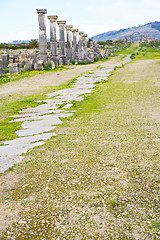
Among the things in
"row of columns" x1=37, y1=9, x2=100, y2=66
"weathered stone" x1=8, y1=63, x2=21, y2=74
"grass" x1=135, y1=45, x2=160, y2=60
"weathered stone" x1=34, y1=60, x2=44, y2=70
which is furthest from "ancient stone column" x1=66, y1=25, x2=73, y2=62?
"weathered stone" x1=8, y1=63, x2=21, y2=74

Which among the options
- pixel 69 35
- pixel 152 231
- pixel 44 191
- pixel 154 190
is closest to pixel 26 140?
pixel 44 191

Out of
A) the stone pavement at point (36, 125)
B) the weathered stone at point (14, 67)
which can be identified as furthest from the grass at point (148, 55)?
the stone pavement at point (36, 125)

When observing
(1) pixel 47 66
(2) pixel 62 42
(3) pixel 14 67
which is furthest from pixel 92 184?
(2) pixel 62 42

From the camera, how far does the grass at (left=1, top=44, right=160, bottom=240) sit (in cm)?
289

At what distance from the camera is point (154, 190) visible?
3572mm

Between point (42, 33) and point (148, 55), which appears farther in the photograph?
point (148, 55)

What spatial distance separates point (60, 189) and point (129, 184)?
3.23 feet

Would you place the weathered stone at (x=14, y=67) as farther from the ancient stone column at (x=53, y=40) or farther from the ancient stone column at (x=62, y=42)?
the ancient stone column at (x=62, y=42)

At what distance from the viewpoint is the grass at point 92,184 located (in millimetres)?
2887

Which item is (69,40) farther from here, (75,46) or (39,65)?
(39,65)

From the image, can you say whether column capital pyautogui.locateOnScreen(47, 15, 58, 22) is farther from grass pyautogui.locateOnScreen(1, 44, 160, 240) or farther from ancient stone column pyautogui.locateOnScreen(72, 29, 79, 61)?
grass pyautogui.locateOnScreen(1, 44, 160, 240)

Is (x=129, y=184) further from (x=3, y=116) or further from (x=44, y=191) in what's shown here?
(x=3, y=116)

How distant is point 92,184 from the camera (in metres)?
3.79

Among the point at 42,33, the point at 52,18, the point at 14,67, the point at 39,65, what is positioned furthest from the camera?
the point at 52,18
